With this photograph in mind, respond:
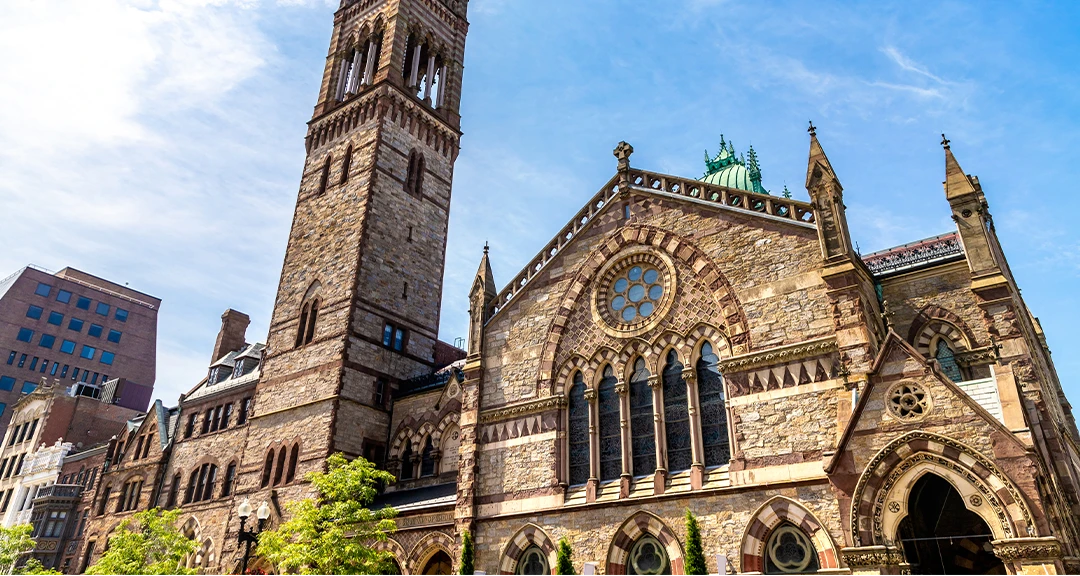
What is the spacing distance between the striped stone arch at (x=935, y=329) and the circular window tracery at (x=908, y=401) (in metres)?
5.58

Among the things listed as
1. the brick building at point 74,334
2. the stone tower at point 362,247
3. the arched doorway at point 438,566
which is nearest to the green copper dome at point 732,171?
the stone tower at point 362,247

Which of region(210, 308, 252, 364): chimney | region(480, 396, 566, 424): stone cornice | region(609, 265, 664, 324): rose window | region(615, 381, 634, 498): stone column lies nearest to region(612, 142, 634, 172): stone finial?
region(609, 265, 664, 324): rose window

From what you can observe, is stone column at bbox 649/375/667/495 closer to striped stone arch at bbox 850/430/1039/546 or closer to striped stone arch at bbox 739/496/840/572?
striped stone arch at bbox 739/496/840/572

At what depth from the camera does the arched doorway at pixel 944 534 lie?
1870 cm

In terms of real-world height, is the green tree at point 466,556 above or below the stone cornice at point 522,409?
below

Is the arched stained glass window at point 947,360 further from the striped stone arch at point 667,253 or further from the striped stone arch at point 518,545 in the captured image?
the striped stone arch at point 518,545

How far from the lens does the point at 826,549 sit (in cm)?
1802

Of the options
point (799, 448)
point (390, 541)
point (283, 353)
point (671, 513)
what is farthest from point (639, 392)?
point (283, 353)

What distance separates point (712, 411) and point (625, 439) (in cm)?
289

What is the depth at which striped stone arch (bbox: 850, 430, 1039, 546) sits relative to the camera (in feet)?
48.5

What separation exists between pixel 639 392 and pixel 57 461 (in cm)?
5214

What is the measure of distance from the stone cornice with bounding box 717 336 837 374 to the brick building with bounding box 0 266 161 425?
225ft

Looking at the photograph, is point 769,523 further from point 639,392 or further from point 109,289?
point 109,289

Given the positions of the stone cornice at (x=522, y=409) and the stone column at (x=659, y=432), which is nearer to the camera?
the stone column at (x=659, y=432)
